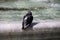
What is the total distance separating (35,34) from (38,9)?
2.16 m

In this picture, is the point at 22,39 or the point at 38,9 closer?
the point at 22,39

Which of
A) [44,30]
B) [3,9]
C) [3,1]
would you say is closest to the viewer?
[44,30]

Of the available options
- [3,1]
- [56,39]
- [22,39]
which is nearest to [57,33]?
[56,39]

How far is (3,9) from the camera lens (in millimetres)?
5457

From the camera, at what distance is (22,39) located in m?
3.46

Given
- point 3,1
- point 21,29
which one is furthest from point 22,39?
point 3,1

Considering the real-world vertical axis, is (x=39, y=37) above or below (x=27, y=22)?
below

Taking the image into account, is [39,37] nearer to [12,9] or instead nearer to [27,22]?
[27,22]

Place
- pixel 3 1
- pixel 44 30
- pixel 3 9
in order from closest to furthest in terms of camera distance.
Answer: pixel 44 30, pixel 3 9, pixel 3 1

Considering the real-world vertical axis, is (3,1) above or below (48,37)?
above

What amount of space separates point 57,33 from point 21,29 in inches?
22.1

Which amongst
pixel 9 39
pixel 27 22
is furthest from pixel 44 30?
pixel 9 39

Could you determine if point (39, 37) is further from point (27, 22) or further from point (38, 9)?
point (38, 9)

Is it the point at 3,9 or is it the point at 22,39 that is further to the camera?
the point at 3,9
